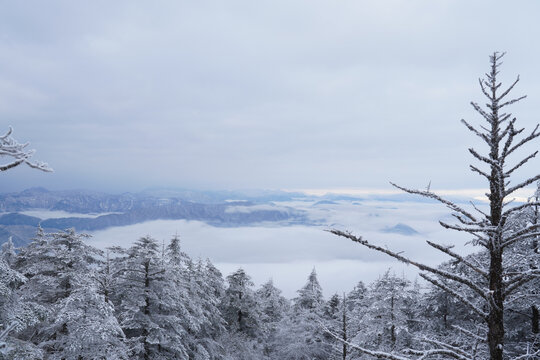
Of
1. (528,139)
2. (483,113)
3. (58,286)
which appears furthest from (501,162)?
(58,286)

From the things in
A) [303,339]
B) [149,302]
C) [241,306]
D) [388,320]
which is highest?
[149,302]

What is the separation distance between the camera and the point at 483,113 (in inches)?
156

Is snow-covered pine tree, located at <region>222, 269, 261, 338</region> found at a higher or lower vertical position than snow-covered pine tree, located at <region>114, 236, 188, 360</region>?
lower

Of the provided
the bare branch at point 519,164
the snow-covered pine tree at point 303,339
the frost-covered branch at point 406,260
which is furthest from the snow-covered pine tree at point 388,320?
the bare branch at point 519,164

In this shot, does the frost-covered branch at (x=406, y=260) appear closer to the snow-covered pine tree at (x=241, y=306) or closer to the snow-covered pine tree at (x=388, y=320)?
the snow-covered pine tree at (x=388, y=320)

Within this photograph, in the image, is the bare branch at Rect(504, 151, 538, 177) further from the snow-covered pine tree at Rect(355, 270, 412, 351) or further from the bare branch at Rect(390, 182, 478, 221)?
the snow-covered pine tree at Rect(355, 270, 412, 351)

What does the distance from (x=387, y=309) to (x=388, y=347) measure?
190 cm

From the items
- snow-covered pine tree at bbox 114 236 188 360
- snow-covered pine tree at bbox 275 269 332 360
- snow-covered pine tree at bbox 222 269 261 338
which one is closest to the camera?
snow-covered pine tree at bbox 114 236 188 360

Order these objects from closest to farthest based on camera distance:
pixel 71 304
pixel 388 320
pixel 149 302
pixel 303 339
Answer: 1. pixel 71 304
2. pixel 149 302
3. pixel 388 320
4. pixel 303 339

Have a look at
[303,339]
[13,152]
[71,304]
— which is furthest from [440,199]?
[303,339]

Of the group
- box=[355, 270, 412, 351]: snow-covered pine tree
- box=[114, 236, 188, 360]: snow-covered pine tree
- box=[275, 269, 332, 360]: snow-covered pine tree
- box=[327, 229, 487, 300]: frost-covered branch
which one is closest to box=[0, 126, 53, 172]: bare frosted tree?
box=[327, 229, 487, 300]: frost-covered branch

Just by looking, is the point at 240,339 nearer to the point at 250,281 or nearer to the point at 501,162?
the point at 250,281

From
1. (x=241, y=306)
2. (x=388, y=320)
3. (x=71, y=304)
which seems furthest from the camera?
(x=241, y=306)

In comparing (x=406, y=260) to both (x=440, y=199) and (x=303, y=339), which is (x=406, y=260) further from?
(x=303, y=339)
